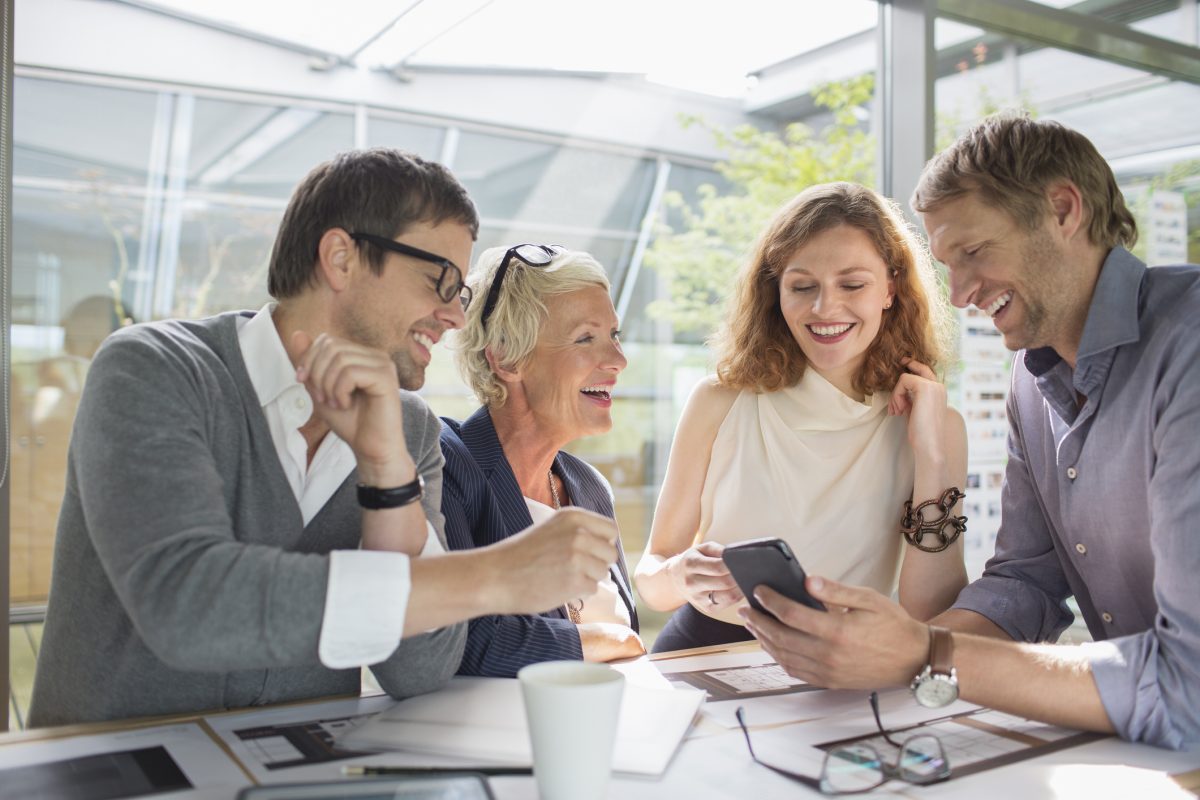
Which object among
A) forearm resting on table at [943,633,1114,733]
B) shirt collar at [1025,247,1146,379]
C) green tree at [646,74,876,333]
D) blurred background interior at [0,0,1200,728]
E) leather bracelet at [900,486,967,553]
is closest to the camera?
forearm resting on table at [943,633,1114,733]

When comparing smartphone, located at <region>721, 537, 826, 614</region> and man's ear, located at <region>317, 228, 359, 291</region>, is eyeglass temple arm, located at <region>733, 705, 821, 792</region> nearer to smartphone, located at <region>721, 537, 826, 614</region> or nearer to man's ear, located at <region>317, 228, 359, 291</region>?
Answer: smartphone, located at <region>721, 537, 826, 614</region>

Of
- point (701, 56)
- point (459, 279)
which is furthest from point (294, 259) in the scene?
point (701, 56)

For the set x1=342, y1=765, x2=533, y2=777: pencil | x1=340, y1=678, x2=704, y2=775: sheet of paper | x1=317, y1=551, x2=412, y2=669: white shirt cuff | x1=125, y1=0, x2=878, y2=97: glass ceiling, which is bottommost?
x1=342, y1=765, x2=533, y2=777: pencil

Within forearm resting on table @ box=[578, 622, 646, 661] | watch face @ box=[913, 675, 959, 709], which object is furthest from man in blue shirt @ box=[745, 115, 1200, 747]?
forearm resting on table @ box=[578, 622, 646, 661]

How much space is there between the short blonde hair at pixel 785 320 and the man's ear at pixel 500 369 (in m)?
0.52

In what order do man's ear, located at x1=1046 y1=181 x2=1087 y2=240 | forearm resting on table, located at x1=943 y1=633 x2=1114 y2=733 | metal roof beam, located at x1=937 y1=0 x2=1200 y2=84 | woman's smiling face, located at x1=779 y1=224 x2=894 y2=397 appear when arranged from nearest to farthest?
forearm resting on table, located at x1=943 y1=633 x2=1114 y2=733 → man's ear, located at x1=1046 y1=181 x2=1087 y2=240 → woman's smiling face, located at x1=779 y1=224 x2=894 y2=397 → metal roof beam, located at x1=937 y1=0 x2=1200 y2=84

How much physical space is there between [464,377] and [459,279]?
673 mm

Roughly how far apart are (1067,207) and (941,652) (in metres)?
0.87

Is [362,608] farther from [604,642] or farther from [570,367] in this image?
[570,367]

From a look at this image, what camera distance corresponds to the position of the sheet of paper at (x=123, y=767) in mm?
1012

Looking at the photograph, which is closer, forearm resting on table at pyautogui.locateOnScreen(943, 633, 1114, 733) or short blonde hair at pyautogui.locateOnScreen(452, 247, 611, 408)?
forearm resting on table at pyautogui.locateOnScreen(943, 633, 1114, 733)

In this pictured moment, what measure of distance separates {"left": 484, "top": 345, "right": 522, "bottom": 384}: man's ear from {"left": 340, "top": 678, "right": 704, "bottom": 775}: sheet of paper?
89cm

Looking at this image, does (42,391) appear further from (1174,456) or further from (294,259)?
(1174,456)

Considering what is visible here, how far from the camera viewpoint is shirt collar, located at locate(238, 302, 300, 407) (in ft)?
4.75
